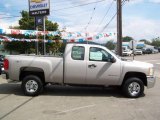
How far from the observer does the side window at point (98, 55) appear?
11.6m

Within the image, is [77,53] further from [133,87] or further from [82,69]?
[133,87]

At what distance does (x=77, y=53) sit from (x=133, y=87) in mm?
2293

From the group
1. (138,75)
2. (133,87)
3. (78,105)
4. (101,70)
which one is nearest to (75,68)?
(101,70)

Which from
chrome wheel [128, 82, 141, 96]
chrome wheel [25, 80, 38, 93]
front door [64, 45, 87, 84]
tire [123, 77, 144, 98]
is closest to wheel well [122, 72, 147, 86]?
tire [123, 77, 144, 98]

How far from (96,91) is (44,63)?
2573 millimetres

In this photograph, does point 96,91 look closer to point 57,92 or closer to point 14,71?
point 57,92

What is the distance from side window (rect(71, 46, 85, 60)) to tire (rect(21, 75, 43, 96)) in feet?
4.91

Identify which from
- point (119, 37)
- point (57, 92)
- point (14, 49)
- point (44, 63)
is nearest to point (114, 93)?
point (57, 92)

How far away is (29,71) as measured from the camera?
464 inches

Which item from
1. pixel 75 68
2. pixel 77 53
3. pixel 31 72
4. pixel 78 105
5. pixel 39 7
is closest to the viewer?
pixel 78 105

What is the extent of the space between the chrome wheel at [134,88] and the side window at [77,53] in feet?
6.46

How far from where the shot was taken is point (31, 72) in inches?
465

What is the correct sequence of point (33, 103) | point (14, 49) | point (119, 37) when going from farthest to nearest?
1. point (14, 49)
2. point (119, 37)
3. point (33, 103)

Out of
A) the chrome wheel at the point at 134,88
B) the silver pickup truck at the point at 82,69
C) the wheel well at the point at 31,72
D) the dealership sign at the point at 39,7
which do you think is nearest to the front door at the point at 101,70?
the silver pickup truck at the point at 82,69
